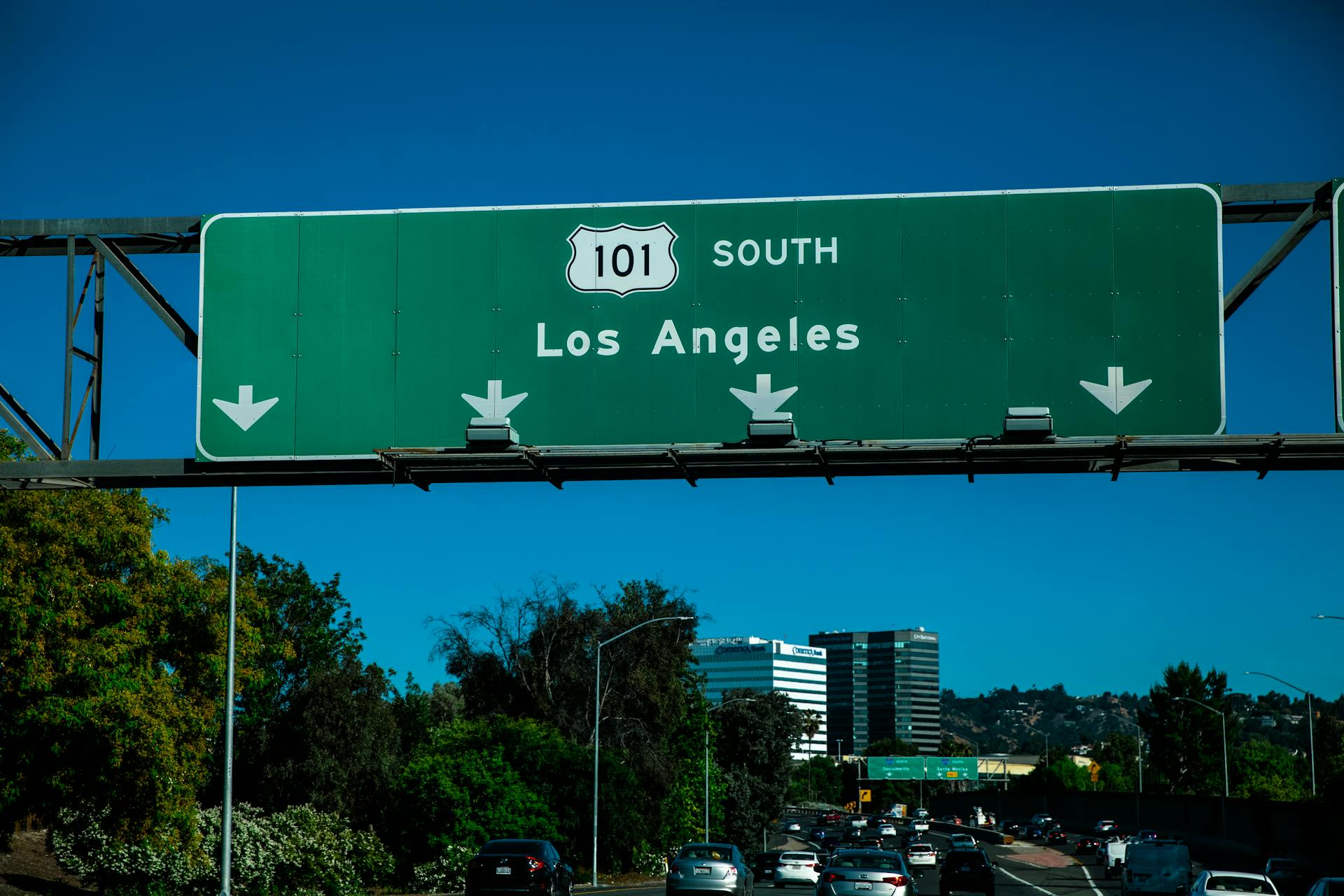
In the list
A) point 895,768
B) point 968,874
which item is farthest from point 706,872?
point 895,768

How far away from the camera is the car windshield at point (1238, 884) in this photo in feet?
95.2

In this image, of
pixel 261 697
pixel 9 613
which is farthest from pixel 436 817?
pixel 9 613

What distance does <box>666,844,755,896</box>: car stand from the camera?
1321 inches

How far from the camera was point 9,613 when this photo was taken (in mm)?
30578

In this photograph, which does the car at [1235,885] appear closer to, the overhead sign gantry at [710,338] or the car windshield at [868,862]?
the car windshield at [868,862]

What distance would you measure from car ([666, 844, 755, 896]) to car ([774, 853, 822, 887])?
15006mm

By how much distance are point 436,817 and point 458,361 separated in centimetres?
3740

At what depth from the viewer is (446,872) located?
4659 centimetres

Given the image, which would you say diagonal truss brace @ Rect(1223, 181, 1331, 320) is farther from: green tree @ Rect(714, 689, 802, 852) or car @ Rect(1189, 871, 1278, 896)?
green tree @ Rect(714, 689, 802, 852)

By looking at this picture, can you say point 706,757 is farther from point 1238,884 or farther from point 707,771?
point 1238,884

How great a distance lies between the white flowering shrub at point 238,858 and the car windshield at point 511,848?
13.1 metres

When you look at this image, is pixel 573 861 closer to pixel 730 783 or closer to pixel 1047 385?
pixel 730 783

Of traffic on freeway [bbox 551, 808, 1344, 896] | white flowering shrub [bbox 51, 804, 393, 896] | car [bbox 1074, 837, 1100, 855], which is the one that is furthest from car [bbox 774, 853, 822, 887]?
car [bbox 1074, 837, 1100, 855]

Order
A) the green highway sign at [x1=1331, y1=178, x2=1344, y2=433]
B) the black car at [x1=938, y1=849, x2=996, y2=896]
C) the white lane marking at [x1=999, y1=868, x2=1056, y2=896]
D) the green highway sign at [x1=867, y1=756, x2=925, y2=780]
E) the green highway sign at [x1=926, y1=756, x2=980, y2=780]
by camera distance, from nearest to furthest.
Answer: the green highway sign at [x1=1331, y1=178, x2=1344, y2=433] → the black car at [x1=938, y1=849, x2=996, y2=896] → the white lane marking at [x1=999, y1=868, x2=1056, y2=896] → the green highway sign at [x1=867, y1=756, x2=925, y2=780] → the green highway sign at [x1=926, y1=756, x2=980, y2=780]
